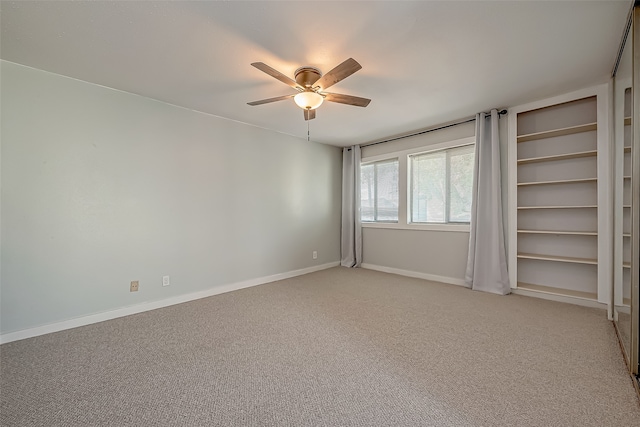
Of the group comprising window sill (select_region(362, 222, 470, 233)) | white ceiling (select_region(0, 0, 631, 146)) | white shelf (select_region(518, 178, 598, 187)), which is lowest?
window sill (select_region(362, 222, 470, 233))

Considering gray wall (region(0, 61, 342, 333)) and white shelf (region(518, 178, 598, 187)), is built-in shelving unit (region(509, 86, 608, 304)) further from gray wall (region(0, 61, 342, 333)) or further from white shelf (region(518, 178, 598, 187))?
gray wall (region(0, 61, 342, 333))

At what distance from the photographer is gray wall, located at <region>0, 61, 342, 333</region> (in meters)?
2.25

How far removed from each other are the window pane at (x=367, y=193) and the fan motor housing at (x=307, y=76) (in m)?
2.95

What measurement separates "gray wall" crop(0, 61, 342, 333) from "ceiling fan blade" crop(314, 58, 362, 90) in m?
1.97

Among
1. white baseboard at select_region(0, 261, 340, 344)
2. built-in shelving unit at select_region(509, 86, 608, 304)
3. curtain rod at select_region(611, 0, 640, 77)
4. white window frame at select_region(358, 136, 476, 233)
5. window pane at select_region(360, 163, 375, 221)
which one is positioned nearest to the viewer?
curtain rod at select_region(611, 0, 640, 77)

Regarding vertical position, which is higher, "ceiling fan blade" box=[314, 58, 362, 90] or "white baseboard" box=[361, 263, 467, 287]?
"ceiling fan blade" box=[314, 58, 362, 90]

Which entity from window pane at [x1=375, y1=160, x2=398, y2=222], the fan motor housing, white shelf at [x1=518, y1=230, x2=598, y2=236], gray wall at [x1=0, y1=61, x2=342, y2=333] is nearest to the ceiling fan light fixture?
the fan motor housing

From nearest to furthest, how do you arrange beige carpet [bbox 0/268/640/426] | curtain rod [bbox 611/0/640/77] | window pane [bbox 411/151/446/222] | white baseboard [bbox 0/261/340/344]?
beige carpet [bbox 0/268/640/426] → curtain rod [bbox 611/0/640/77] → white baseboard [bbox 0/261/340/344] → window pane [bbox 411/151/446/222]

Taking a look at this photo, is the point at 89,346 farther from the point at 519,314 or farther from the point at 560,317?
the point at 560,317

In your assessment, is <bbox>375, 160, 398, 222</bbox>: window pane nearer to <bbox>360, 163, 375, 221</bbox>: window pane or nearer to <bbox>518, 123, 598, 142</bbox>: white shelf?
<bbox>360, 163, 375, 221</bbox>: window pane

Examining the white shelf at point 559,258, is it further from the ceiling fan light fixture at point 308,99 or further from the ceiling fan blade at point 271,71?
the ceiling fan blade at point 271,71

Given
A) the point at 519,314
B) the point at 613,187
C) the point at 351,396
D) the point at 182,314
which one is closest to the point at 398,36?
the point at 351,396

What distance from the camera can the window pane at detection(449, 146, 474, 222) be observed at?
3818 millimetres

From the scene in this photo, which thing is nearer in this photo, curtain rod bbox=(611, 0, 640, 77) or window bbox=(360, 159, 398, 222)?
curtain rod bbox=(611, 0, 640, 77)
